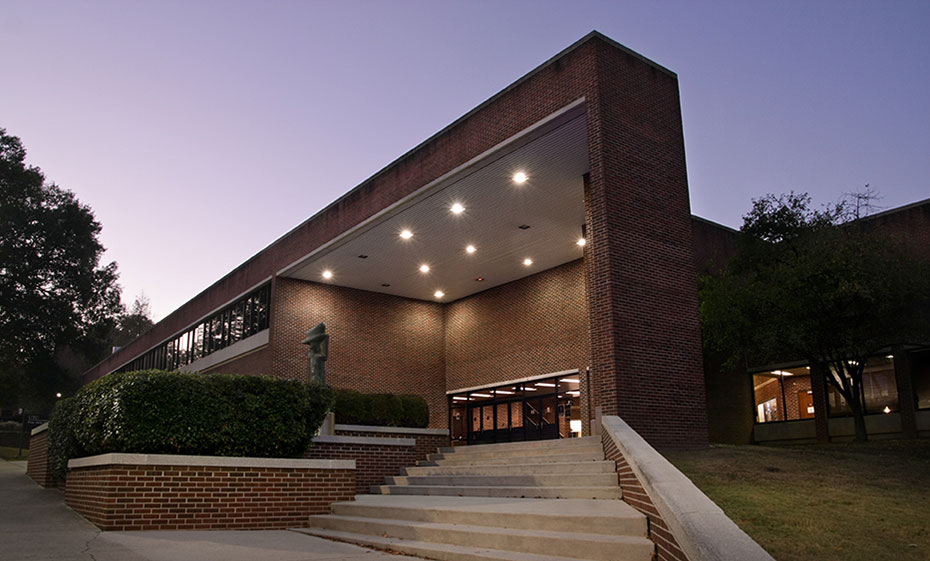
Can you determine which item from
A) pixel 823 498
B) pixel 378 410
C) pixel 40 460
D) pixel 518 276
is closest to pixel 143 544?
pixel 823 498

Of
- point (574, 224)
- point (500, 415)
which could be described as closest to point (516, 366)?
point (500, 415)

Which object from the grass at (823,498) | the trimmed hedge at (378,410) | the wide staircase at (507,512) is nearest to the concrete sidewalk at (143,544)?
the wide staircase at (507,512)

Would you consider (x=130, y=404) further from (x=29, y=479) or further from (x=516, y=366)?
(x=516, y=366)

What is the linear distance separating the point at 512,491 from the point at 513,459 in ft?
7.99

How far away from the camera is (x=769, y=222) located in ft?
56.9

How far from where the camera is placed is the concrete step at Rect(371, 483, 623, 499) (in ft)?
26.8

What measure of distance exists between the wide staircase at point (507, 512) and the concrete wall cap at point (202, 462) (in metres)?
0.67

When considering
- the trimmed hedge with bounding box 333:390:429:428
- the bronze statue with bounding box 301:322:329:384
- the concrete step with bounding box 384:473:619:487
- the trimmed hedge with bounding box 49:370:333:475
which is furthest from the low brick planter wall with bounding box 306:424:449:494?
the trimmed hedge with bounding box 49:370:333:475

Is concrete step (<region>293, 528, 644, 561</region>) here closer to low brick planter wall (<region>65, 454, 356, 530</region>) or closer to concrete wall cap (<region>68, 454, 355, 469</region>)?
low brick planter wall (<region>65, 454, 356, 530</region>)

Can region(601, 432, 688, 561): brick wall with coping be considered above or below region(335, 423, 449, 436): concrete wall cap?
below

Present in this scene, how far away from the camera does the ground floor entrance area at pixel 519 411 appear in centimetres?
2136

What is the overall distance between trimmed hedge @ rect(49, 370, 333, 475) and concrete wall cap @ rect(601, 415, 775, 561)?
18.4 feet

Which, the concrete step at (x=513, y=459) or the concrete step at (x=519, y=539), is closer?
the concrete step at (x=519, y=539)

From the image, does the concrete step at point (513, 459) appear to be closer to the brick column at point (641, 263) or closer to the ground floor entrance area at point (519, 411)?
the brick column at point (641, 263)
